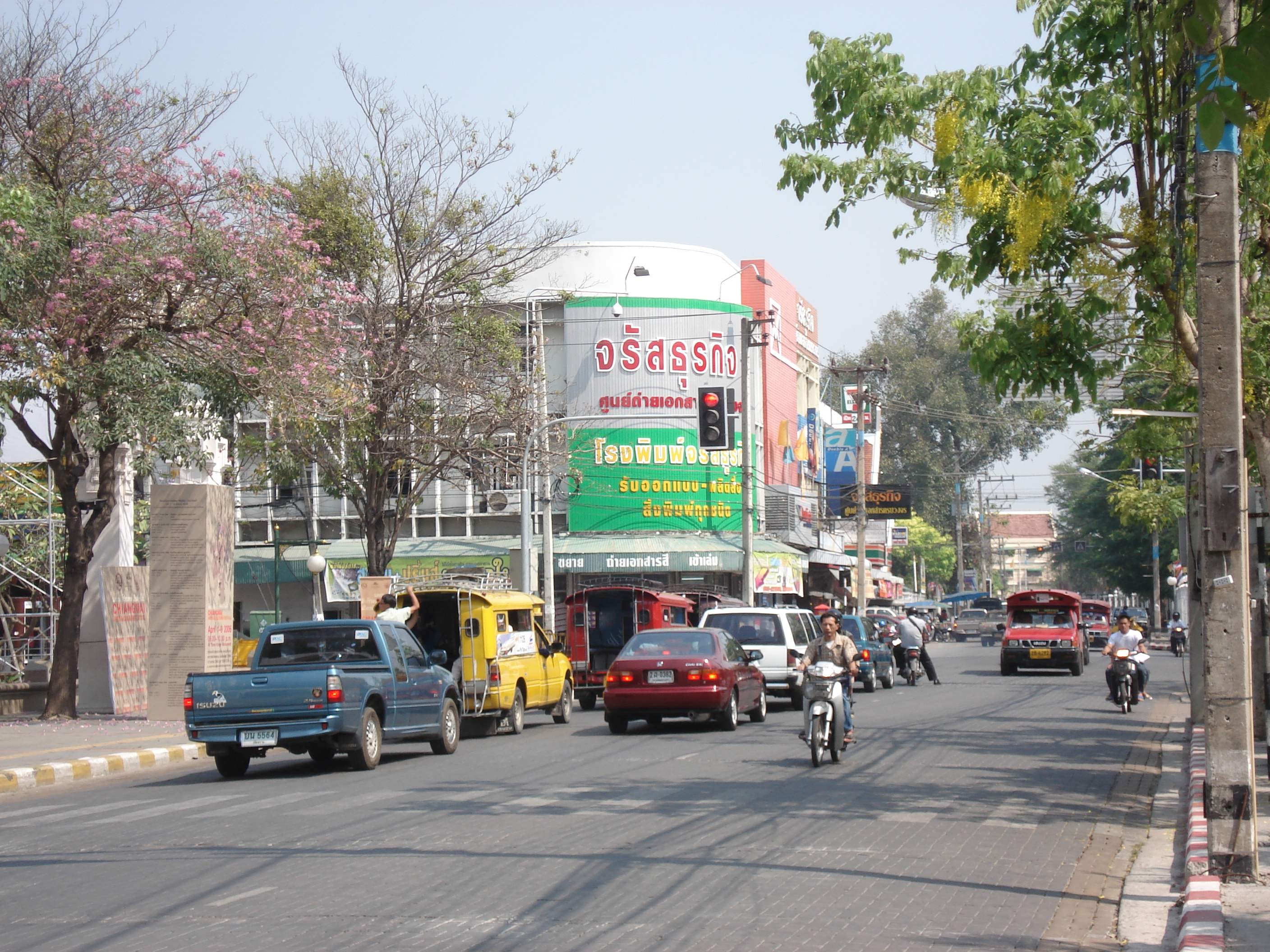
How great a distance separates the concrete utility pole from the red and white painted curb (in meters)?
0.41

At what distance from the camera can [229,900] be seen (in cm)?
807

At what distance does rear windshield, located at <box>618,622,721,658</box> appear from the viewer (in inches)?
797

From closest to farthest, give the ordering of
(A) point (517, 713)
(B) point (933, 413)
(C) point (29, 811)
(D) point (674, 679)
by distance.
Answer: (C) point (29, 811), (D) point (674, 679), (A) point (517, 713), (B) point (933, 413)

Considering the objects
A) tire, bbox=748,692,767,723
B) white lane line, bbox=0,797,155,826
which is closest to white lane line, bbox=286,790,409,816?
white lane line, bbox=0,797,155,826

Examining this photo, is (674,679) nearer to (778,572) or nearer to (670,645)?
(670,645)

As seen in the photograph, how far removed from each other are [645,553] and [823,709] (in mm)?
27426

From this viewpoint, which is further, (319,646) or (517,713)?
(517,713)

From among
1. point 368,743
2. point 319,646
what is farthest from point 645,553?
point 368,743

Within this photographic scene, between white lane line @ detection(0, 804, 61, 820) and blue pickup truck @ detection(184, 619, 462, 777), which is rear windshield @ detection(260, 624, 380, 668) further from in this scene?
white lane line @ detection(0, 804, 61, 820)

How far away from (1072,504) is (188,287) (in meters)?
70.4

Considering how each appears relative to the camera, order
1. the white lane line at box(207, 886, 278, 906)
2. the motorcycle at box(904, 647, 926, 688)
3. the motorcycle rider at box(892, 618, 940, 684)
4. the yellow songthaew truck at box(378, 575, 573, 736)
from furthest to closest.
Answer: the motorcycle at box(904, 647, 926, 688) < the motorcycle rider at box(892, 618, 940, 684) < the yellow songthaew truck at box(378, 575, 573, 736) < the white lane line at box(207, 886, 278, 906)

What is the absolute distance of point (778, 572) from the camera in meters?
46.9

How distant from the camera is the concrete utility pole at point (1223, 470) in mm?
8672

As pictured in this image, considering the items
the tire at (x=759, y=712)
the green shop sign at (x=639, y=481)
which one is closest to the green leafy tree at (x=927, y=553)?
the green shop sign at (x=639, y=481)
